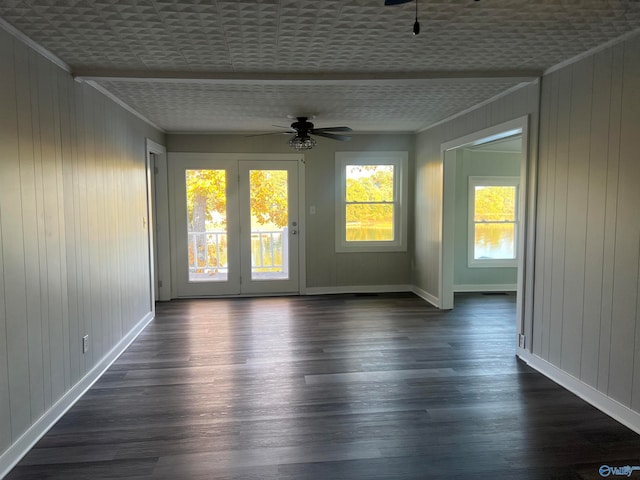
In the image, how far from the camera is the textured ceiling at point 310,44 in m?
2.15

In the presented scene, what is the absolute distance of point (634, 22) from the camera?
230cm

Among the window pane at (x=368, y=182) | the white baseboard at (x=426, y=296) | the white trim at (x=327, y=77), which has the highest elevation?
the white trim at (x=327, y=77)

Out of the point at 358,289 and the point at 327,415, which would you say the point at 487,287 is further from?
the point at 327,415

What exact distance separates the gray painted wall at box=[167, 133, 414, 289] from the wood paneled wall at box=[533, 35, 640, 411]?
2.96 m

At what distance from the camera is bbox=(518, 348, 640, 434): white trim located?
251 centimetres

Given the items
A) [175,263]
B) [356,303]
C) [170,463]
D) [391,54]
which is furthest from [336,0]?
[175,263]

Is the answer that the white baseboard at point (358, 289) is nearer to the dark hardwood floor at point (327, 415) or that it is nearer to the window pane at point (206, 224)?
the window pane at point (206, 224)

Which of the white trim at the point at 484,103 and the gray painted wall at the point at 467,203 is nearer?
the white trim at the point at 484,103

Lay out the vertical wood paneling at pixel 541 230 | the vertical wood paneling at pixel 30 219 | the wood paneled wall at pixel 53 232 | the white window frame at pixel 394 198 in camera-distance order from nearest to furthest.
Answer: the wood paneled wall at pixel 53 232 < the vertical wood paneling at pixel 30 219 < the vertical wood paneling at pixel 541 230 < the white window frame at pixel 394 198

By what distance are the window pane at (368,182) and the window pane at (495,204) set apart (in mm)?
1430

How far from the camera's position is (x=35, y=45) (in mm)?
2490

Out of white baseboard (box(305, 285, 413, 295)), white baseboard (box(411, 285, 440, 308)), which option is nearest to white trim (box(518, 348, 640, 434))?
white baseboard (box(411, 285, 440, 308))

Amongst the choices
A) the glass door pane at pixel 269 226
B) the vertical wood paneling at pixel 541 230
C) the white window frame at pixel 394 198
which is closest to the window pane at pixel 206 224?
the glass door pane at pixel 269 226

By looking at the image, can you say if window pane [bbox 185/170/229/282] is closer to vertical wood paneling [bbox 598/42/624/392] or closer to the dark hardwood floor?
the dark hardwood floor
